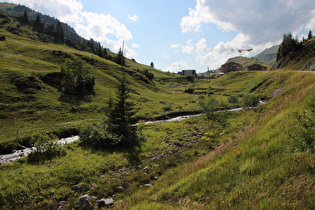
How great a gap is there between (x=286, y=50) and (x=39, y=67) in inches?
5278

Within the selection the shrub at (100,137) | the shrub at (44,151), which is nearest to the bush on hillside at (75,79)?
the shrub at (100,137)

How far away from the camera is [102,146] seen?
25891 millimetres

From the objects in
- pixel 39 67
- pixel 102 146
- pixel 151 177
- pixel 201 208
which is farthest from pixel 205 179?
pixel 39 67

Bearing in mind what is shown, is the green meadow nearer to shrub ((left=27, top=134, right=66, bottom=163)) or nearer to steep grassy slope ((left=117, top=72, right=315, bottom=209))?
steep grassy slope ((left=117, top=72, right=315, bottom=209))

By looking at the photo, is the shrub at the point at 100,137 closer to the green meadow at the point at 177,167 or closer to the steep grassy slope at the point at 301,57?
the green meadow at the point at 177,167

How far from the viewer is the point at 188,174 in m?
12.9

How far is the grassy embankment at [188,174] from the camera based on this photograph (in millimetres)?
6855

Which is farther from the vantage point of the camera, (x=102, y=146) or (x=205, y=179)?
(x=102, y=146)

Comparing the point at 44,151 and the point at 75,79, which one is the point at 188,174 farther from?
the point at 75,79

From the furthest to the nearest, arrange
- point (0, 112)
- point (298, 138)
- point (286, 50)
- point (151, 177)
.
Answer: point (286, 50) → point (0, 112) → point (151, 177) → point (298, 138)

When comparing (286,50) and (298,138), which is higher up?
(286,50)

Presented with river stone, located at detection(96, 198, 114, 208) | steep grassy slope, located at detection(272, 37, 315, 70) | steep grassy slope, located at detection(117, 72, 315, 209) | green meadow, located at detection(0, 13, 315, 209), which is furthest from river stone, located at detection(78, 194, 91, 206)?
steep grassy slope, located at detection(272, 37, 315, 70)

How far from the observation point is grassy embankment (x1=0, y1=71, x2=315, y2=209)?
686 centimetres

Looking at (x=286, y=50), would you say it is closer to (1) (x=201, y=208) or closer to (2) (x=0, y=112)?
(1) (x=201, y=208)
